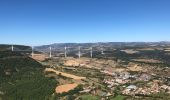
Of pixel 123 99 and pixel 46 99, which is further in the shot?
pixel 46 99

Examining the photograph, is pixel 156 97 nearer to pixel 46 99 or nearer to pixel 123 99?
pixel 123 99

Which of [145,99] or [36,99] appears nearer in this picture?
[145,99]

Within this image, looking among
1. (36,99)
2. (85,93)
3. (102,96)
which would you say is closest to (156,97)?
(102,96)

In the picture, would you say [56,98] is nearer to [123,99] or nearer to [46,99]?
[46,99]

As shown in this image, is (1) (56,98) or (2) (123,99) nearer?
(2) (123,99)

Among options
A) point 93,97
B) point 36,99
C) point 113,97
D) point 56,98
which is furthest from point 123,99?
point 36,99

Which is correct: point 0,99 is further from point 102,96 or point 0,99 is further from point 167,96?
point 167,96

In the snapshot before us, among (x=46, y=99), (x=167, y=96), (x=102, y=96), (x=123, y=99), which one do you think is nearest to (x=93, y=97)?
(x=102, y=96)
